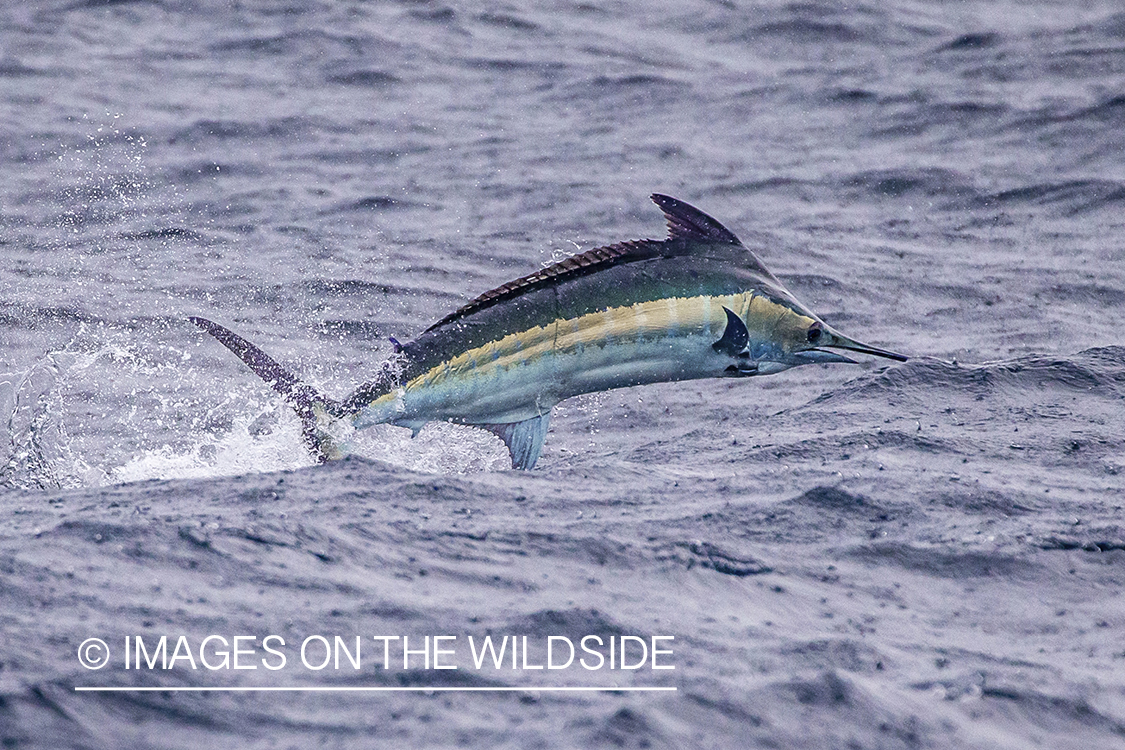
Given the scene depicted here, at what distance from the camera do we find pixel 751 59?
16.3 m

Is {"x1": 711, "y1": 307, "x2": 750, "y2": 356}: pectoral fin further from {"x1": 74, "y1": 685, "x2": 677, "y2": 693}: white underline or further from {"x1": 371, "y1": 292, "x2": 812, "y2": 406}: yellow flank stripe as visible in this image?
{"x1": 74, "y1": 685, "x2": 677, "y2": 693}: white underline

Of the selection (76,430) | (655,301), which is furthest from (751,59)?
(655,301)

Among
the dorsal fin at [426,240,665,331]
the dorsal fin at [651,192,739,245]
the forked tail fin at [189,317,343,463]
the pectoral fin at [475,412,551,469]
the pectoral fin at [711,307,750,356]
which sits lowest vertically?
the pectoral fin at [475,412,551,469]

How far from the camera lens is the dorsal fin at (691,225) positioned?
5.94 metres

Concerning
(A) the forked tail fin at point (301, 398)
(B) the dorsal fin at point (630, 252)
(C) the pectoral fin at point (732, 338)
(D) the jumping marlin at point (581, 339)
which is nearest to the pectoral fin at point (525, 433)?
(D) the jumping marlin at point (581, 339)

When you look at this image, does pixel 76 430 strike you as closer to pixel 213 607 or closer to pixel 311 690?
pixel 213 607

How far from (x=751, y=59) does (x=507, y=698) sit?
13.1 metres

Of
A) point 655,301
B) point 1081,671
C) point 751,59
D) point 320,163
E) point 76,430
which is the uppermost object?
point 751,59

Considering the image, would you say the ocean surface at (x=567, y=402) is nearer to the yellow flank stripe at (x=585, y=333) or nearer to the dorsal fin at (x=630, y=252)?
the yellow flank stripe at (x=585, y=333)

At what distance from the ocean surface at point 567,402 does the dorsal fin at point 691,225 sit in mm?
1087

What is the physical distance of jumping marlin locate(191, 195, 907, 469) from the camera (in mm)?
5797

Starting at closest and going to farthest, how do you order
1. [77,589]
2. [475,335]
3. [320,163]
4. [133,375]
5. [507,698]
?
[507,698]
[77,589]
[475,335]
[133,375]
[320,163]

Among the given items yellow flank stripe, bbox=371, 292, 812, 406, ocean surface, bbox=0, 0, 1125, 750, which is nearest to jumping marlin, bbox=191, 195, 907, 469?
yellow flank stripe, bbox=371, 292, 812, 406

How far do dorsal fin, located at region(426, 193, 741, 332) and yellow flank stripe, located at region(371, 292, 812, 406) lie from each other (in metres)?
0.18
